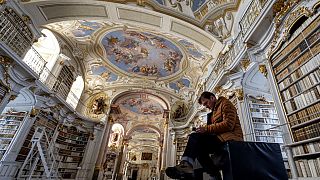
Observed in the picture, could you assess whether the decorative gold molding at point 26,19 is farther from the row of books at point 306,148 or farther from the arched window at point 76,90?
the row of books at point 306,148

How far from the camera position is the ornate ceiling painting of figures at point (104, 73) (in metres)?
10.3

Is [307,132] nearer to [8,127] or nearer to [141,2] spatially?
[141,2]

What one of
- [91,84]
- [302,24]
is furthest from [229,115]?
[91,84]

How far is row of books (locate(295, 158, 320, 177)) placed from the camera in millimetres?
2117

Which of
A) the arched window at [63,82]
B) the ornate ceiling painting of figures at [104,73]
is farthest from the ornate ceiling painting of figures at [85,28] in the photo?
the ornate ceiling painting of figures at [104,73]

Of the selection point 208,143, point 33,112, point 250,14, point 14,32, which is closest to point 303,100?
point 208,143

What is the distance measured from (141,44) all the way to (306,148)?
801 centimetres

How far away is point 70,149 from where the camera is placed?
848 centimetres

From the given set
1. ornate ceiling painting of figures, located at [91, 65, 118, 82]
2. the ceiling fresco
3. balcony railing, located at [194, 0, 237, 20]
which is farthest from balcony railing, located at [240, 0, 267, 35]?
ornate ceiling painting of figures, located at [91, 65, 118, 82]

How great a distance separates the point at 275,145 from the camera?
1.59 m

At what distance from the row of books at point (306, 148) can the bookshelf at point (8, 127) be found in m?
7.71

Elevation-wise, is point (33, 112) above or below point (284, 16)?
below

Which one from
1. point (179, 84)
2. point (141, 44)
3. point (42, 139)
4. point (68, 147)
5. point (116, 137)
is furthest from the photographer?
point (116, 137)

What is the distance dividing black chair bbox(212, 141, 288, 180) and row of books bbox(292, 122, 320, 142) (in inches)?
44.7
